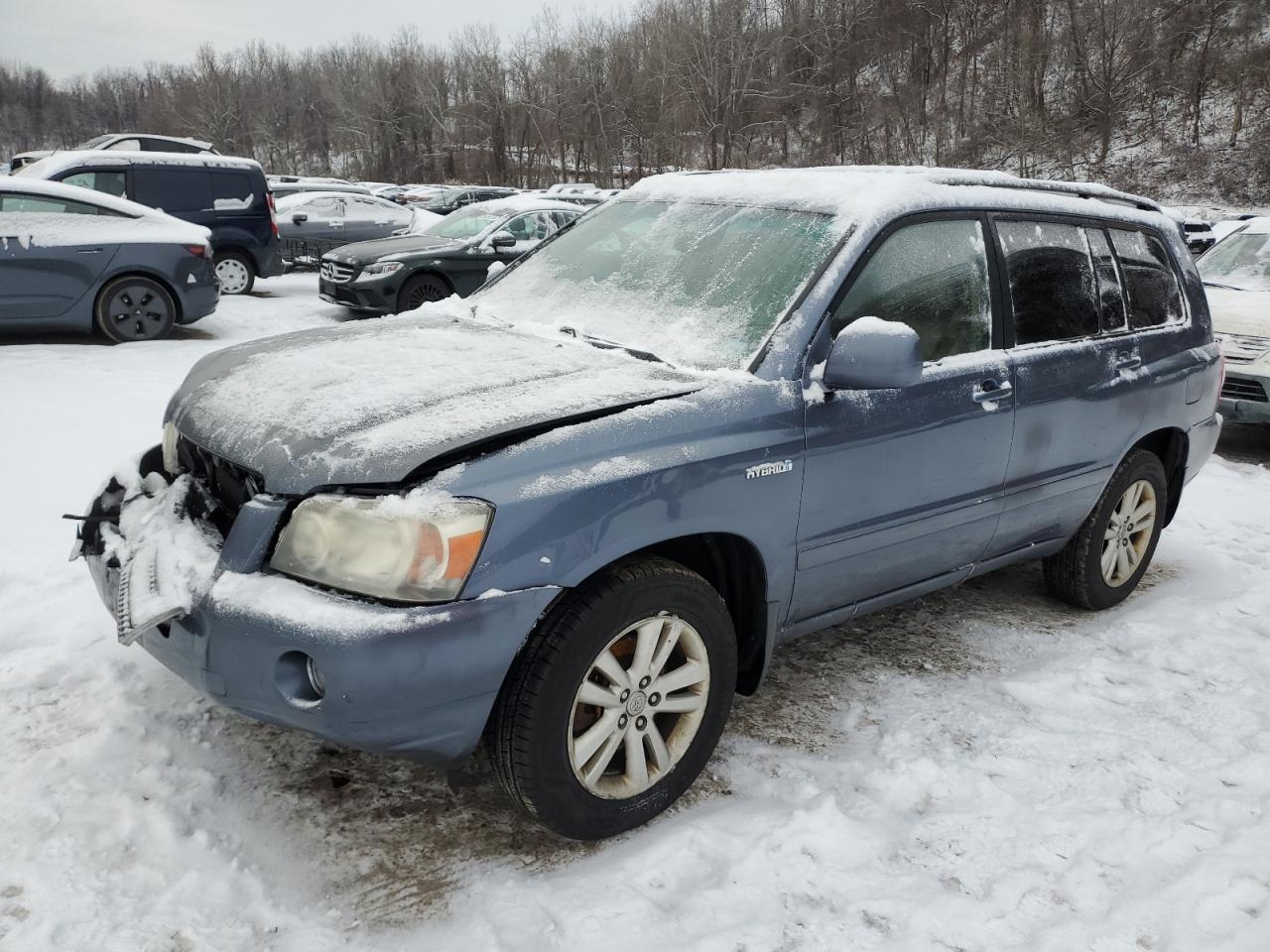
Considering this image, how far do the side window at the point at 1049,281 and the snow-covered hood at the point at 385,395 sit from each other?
154 cm

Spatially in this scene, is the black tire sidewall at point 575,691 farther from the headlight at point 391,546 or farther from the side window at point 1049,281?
the side window at point 1049,281

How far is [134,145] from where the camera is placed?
60.1 feet

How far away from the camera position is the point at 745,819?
2.75 meters

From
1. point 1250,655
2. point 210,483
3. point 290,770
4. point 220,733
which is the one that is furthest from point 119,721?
point 1250,655

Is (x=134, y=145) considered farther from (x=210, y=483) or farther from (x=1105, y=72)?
(x=1105, y=72)

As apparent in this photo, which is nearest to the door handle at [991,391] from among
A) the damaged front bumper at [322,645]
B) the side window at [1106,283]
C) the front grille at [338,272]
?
the side window at [1106,283]

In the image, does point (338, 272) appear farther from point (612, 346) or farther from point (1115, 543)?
point (1115, 543)

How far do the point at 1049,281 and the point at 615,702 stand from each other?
2448 millimetres

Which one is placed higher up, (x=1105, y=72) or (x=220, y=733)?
(x=1105, y=72)

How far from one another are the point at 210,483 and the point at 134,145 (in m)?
18.7

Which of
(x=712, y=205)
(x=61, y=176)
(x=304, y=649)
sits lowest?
(x=304, y=649)

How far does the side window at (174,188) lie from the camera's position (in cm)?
1123

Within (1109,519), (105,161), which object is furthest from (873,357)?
(105,161)

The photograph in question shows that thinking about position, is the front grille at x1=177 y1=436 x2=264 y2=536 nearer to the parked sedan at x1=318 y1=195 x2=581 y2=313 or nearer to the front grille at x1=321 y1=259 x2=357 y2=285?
the parked sedan at x1=318 y1=195 x2=581 y2=313
